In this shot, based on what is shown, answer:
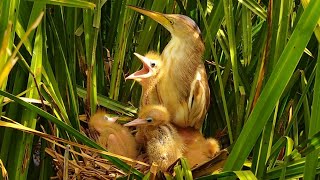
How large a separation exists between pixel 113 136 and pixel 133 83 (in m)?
0.21

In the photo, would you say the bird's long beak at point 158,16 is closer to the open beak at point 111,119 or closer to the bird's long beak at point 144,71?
the bird's long beak at point 144,71

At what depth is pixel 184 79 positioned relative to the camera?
1.42 metres

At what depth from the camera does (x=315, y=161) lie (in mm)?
994

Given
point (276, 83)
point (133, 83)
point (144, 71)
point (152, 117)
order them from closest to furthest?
1. point (276, 83)
2. point (152, 117)
3. point (144, 71)
4. point (133, 83)

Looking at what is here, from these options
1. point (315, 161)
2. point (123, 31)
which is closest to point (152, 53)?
point (123, 31)

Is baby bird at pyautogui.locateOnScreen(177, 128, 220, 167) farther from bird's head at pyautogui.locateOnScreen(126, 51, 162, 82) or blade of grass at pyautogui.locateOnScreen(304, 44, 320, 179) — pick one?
blade of grass at pyautogui.locateOnScreen(304, 44, 320, 179)

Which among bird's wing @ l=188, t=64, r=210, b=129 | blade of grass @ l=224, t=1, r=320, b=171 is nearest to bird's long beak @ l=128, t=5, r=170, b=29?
bird's wing @ l=188, t=64, r=210, b=129

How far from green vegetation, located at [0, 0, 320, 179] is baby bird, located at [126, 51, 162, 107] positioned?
2.0 inches

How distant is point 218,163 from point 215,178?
0.17 feet

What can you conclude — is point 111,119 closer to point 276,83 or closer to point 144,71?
point 144,71

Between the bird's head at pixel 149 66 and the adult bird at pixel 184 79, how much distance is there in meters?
0.02

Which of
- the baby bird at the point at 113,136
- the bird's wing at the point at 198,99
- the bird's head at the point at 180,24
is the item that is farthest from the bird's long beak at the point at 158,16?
the baby bird at the point at 113,136

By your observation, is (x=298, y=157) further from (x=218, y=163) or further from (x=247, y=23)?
(x=247, y=23)

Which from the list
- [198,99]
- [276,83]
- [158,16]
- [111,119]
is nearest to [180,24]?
[158,16]
